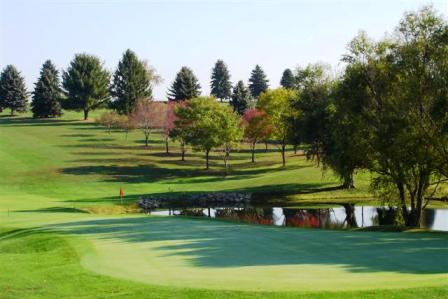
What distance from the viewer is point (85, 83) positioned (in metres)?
126

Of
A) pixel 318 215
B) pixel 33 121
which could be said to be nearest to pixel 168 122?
pixel 33 121

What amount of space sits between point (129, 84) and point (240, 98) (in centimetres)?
2652

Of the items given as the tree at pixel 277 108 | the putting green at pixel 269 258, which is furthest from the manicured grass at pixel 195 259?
the tree at pixel 277 108

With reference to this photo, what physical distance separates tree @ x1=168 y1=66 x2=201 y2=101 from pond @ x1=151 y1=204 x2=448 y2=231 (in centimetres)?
6882

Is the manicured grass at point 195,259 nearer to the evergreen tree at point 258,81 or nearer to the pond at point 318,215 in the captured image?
the pond at point 318,215

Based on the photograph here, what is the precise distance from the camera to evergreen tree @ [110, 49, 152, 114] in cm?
12719

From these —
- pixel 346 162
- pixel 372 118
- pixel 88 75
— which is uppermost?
pixel 88 75

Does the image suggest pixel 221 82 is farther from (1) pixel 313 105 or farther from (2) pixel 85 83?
(1) pixel 313 105

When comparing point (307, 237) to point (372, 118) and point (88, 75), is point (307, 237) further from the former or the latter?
point (88, 75)

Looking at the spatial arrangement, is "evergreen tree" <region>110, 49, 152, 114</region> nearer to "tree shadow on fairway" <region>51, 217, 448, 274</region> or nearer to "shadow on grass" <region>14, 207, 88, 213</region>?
"shadow on grass" <region>14, 207, 88, 213</region>

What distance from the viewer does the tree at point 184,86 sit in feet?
395

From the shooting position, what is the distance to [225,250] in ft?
66.6

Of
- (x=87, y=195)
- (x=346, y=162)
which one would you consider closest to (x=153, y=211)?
(x=87, y=195)

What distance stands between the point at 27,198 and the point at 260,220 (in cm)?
2424
